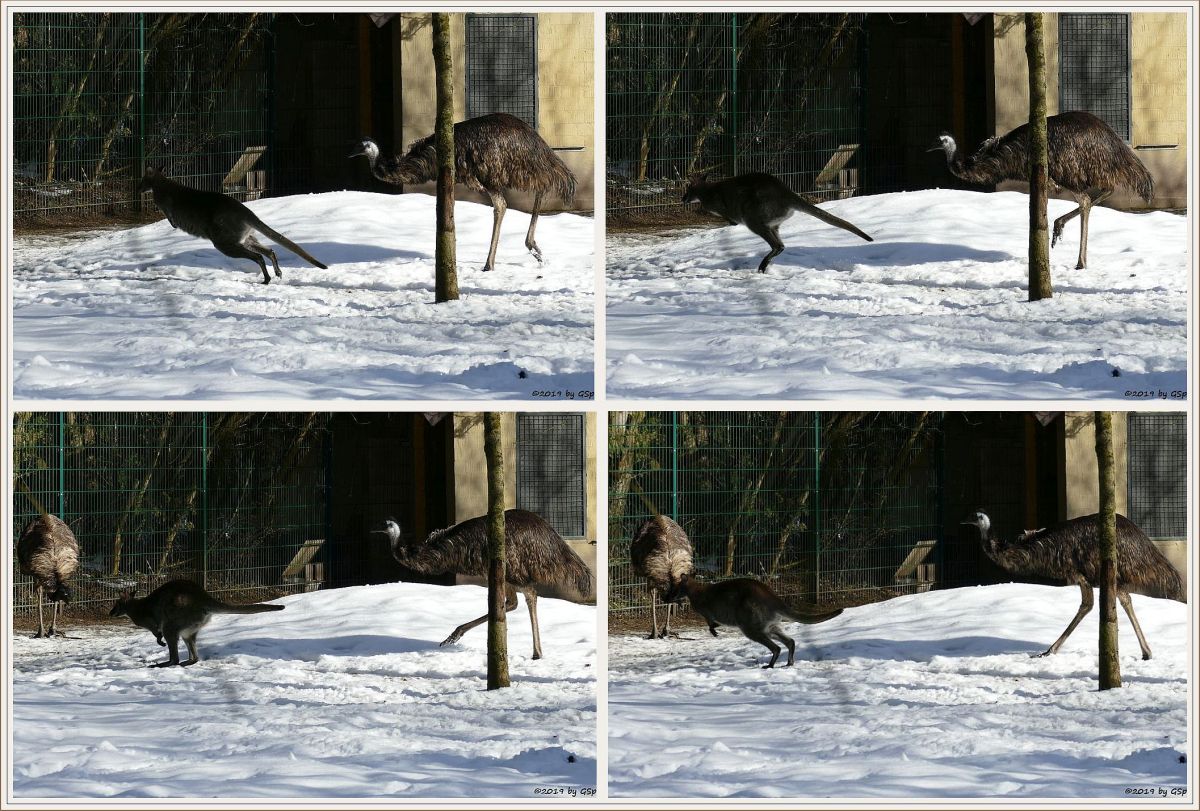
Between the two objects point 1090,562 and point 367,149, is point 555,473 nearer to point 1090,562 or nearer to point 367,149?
point 367,149

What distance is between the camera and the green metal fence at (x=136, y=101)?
548 inches

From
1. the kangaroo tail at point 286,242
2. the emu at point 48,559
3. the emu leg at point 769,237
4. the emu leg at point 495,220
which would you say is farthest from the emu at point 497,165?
the emu at point 48,559

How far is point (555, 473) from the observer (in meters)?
12.1

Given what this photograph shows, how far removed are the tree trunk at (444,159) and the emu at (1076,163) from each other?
11.2 feet

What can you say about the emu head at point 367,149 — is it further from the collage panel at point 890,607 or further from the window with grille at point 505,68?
the collage panel at point 890,607

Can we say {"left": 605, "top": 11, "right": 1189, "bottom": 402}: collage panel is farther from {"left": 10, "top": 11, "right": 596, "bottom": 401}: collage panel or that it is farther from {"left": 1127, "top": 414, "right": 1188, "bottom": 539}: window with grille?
{"left": 1127, "top": 414, "right": 1188, "bottom": 539}: window with grille

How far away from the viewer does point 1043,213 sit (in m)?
11.1

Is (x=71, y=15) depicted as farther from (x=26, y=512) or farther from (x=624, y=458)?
(x=624, y=458)

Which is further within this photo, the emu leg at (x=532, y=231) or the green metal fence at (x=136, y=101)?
the green metal fence at (x=136, y=101)

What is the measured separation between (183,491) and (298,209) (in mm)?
2453

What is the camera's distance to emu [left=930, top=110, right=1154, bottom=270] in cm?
1168

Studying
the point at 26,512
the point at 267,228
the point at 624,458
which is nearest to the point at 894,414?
the point at 624,458

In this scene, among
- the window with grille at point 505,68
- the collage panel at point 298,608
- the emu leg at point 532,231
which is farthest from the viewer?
the window with grille at point 505,68

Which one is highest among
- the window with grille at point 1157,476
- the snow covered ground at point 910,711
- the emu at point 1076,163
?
the emu at point 1076,163
